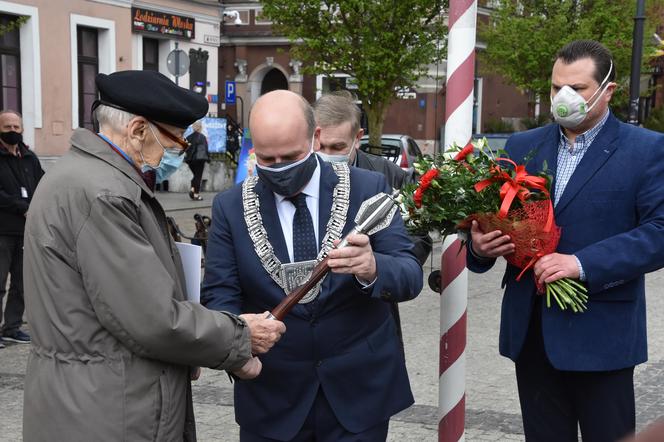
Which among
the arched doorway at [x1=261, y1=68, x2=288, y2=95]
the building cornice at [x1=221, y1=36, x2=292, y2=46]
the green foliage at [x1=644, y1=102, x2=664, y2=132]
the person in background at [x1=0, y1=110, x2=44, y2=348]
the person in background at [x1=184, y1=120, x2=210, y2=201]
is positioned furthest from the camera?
the arched doorway at [x1=261, y1=68, x2=288, y2=95]

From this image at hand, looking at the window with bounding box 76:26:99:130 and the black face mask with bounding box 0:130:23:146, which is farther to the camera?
the window with bounding box 76:26:99:130

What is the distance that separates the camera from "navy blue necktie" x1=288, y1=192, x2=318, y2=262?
2.99m

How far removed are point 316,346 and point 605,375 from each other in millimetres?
1143

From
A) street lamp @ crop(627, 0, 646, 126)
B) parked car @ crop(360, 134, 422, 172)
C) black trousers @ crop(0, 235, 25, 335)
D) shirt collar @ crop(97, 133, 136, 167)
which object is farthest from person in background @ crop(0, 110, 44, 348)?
street lamp @ crop(627, 0, 646, 126)

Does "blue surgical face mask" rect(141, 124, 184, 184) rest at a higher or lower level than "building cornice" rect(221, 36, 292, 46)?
lower

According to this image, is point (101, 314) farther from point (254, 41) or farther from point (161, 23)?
point (254, 41)

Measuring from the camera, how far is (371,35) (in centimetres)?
1691

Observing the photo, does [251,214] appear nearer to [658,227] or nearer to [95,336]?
[95,336]

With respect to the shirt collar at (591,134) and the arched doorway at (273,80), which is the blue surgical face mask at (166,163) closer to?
the shirt collar at (591,134)

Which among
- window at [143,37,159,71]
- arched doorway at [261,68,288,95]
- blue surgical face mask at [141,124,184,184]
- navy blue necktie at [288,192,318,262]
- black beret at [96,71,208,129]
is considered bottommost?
navy blue necktie at [288,192,318,262]

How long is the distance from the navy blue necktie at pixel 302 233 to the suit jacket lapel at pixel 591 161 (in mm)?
978

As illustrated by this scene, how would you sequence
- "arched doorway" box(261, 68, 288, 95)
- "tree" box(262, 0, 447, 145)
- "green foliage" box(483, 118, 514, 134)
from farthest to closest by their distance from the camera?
"arched doorway" box(261, 68, 288, 95) < "green foliage" box(483, 118, 514, 134) < "tree" box(262, 0, 447, 145)

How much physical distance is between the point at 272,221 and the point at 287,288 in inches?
9.6

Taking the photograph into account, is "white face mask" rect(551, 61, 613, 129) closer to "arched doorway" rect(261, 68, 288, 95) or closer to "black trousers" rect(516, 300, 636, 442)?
"black trousers" rect(516, 300, 636, 442)
